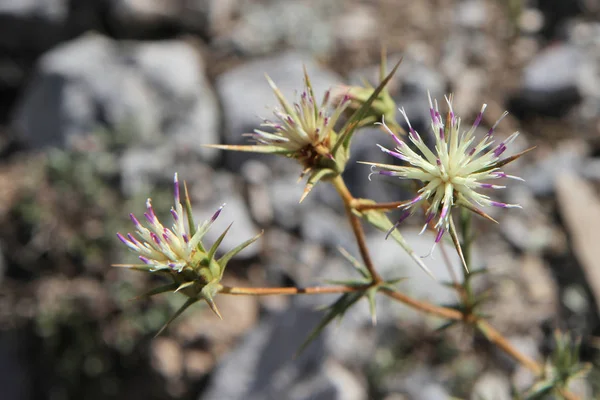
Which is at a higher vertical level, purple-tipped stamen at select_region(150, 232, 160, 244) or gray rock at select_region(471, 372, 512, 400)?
purple-tipped stamen at select_region(150, 232, 160, 244)

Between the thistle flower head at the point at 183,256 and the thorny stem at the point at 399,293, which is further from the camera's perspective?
the thorny stem at the point at 399,293

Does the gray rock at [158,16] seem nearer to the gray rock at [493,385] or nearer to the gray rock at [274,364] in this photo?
the gray rock at [274,364]

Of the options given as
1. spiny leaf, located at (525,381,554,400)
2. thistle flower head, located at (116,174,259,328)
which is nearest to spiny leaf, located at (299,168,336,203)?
thistle flower head, located at (116,174,259,328)

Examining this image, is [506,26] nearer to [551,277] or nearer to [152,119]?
[551,277]

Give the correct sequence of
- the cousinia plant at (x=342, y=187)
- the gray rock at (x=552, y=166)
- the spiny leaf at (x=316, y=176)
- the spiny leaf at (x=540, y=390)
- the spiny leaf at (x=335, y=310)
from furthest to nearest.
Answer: the gray rock at (x=552, y=166) < the spiny leaf at (x=540, y=390) < the spiny leaf at (x=335, y=310) < the spiny leaf at (x=316, y=176) < the cousinia plant at (x=342, y=187)

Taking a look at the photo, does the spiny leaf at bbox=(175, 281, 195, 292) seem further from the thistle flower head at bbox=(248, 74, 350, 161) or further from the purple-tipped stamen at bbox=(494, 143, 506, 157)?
the purple-tipped stamen at bbox=(494, 143, 506, 157)

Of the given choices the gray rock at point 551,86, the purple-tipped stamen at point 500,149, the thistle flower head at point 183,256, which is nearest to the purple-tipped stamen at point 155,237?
the thistle flower head at point 183,256
